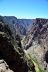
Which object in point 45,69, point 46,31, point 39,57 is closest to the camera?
point 45,69

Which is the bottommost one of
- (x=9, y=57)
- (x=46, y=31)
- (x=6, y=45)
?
(x=46, y=31)

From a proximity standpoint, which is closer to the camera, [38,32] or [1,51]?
[1,51]

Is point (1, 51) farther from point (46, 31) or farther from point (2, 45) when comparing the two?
point (46, 31)

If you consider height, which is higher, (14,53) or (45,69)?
(14,53)

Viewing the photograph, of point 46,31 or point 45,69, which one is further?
point 46,31

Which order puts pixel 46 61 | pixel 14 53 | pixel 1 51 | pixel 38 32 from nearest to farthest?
1. pixel 1 51
2. pixel 14 53
3. pixel 46 61
4. pixel 38 32

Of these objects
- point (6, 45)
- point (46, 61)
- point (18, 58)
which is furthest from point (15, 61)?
point (46, 61)

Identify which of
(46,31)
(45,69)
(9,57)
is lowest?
(45,69)

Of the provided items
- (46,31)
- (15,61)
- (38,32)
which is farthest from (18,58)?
(38,32)

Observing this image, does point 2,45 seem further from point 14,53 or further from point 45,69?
point 45,69
